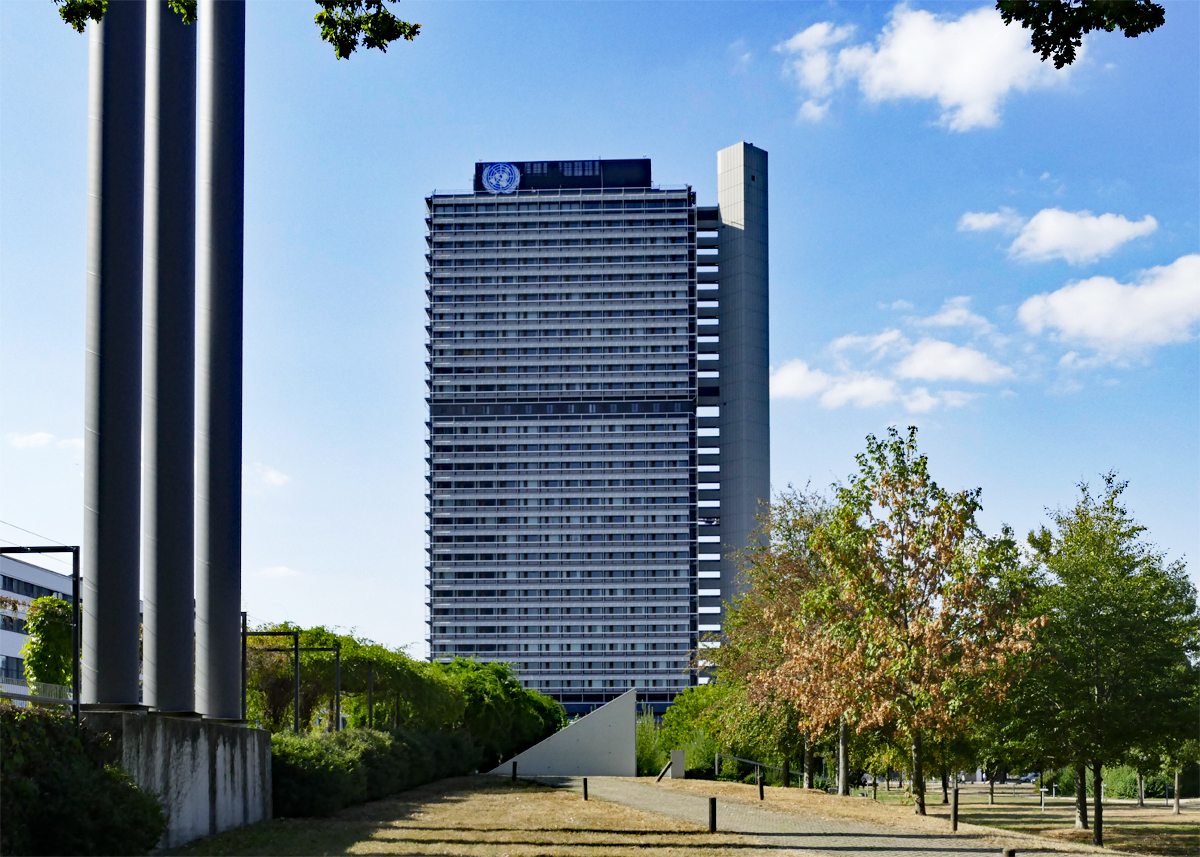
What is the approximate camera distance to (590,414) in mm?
152500

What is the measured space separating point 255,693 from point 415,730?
21.0 feet

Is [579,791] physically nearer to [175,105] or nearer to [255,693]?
[255,693]

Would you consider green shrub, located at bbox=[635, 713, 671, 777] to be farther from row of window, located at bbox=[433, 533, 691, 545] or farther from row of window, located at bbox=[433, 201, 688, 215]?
row of window, located at bbox=[433, 201, 688, 215]

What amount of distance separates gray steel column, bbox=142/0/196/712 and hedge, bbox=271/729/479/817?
181 inches

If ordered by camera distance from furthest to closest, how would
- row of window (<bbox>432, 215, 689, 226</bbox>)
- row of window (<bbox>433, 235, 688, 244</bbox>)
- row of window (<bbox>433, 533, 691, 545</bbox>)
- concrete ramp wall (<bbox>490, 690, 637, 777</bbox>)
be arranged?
row of window (<bbox>433, 235, 688, 244</bbox>) < row of window (<bbox>432, 215, 689, 226</bbox>) < row of window (<bbox>433, 533, 691, 545</bbox>) < concrete ramp wall (<bbox>490, 690, 637, 777</bbox>)

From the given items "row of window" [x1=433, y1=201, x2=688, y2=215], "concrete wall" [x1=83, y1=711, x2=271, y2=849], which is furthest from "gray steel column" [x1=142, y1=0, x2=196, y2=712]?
"row of window" [x1=433, y1=201, x2=688, y2=215]

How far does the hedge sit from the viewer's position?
29.2 meters

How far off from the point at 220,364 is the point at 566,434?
405ft

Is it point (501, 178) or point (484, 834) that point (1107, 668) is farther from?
point (501, 178)

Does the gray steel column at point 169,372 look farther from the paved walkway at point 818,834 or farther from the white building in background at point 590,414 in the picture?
the white building in background at point 590,414

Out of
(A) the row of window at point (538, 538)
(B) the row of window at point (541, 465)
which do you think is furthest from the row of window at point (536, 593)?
(B) the row of window at point (541, 465)

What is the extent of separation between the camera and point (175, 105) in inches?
1032

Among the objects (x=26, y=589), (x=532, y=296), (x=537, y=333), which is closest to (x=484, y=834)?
(x=26, y=589)

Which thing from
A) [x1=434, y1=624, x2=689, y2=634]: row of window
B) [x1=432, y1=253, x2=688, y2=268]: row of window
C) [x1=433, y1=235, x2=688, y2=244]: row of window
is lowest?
[x1=434, y1=624, x2=689, y2=634]: row of window
